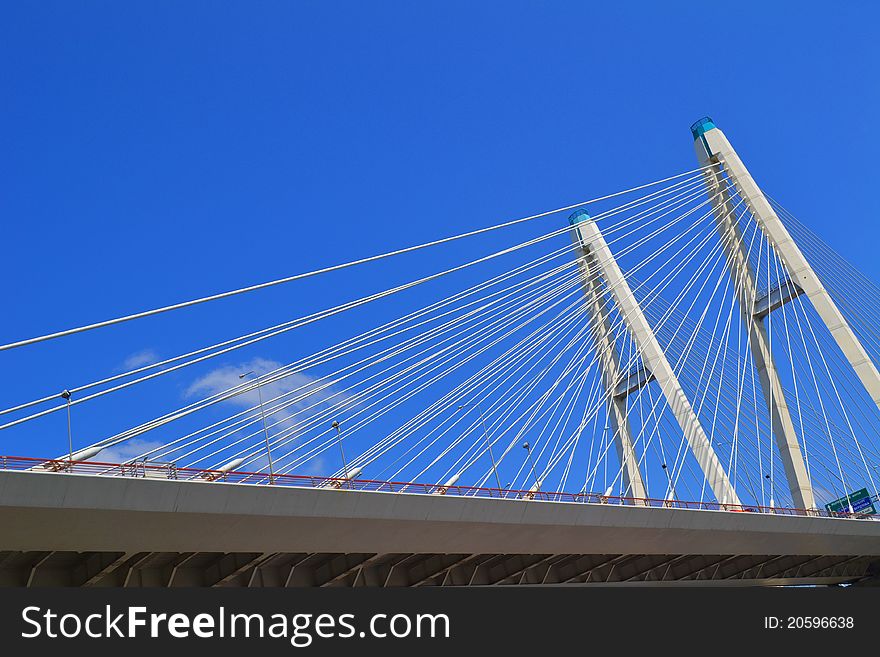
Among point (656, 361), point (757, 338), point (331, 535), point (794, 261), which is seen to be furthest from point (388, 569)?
point (794, 261)

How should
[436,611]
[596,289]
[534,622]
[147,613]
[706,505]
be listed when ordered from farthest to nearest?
[596,289] → [706,505] → [534,622] → [436,611] → [147,613]

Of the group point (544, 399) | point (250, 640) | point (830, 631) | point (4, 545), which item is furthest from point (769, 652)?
point (4, 545)

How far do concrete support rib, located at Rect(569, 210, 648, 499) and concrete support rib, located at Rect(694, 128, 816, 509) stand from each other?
479 cm

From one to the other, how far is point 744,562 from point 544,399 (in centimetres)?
1246

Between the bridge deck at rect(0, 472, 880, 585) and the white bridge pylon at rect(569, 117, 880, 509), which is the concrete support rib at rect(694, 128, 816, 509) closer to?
the white bridge pylon at rect(569, 117, 880, 509)

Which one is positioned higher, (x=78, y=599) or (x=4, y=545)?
(x=4, y=545)

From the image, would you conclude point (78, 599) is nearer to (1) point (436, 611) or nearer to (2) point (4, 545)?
(2) point (4, 545)

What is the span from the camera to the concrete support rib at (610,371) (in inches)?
1364

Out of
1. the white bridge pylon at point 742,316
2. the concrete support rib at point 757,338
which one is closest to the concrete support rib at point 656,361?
the white bridge pylon at point 742,316

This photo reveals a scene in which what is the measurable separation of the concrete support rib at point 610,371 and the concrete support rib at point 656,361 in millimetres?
434

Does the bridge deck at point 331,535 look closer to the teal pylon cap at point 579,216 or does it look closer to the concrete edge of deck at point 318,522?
the concrete edge of deck at point 318,522

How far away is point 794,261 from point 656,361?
19.1ft

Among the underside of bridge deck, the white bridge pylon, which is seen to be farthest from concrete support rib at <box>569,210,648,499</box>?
the underside of bridge deck

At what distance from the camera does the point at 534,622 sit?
21641mm
